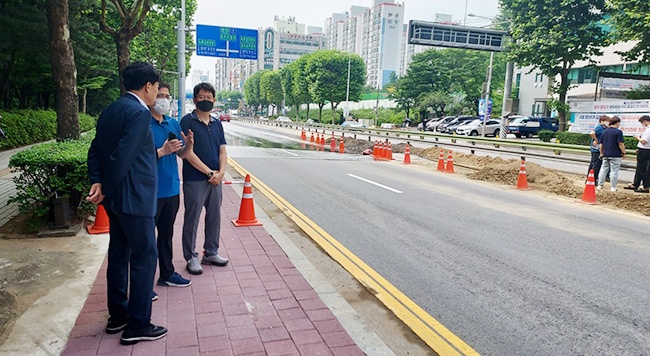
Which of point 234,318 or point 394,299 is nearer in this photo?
point 234,318

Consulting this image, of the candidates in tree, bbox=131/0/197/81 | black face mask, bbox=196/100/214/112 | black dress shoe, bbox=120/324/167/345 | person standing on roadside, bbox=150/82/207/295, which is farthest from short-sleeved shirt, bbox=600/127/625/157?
tree, bbox=131/0/197/81

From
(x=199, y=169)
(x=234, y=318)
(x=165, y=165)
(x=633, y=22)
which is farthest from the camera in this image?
(x=633, y=22)

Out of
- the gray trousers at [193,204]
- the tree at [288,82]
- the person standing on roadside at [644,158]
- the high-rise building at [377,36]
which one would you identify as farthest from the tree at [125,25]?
the high-rise building at [377,36]

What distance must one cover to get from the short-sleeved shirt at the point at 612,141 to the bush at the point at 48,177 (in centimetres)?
1159

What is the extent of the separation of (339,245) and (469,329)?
8.75 feet

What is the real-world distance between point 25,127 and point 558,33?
3123cm

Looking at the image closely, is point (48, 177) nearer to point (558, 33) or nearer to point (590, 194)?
point (590, 194)

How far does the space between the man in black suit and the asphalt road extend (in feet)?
8.44

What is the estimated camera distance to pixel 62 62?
820 cm

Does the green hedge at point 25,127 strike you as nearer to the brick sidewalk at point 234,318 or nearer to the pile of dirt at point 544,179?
the brick sidewalk at point 234,318

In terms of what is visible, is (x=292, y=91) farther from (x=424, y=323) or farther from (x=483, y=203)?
(x=424, y=323)

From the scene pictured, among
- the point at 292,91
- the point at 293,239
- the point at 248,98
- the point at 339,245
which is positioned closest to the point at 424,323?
the point at 339,245

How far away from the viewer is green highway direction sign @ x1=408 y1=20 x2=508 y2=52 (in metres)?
33.8

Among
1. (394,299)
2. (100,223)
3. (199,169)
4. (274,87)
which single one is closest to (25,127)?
(100,223)
